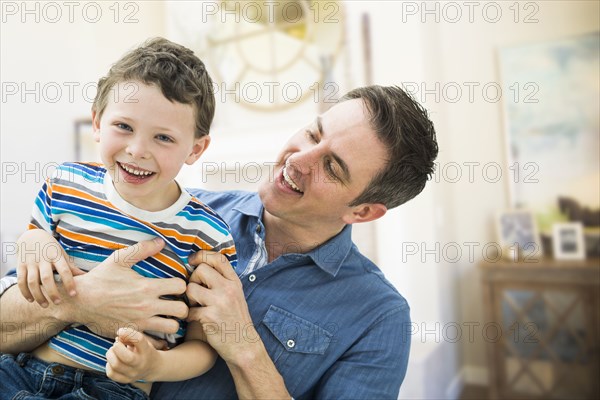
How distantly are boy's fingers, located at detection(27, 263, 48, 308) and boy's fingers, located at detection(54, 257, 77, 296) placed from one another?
0.03 metres

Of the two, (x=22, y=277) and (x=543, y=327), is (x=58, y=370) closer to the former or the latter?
(x=22, y=277)

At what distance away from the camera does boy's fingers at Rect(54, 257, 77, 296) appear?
88 cm

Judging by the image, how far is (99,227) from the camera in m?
0.92

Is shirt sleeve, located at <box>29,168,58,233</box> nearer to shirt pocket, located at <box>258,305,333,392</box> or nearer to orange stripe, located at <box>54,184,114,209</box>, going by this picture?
orange stripe, located at <box>54,184,114,209</box>

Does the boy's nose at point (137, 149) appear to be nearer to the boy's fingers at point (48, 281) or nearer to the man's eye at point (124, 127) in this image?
the man's eye at point (124, 127)

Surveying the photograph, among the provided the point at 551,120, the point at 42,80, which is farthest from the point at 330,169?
the point at 551,120

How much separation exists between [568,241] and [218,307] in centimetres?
245

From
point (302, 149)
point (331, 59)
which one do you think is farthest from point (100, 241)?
point (331, 59)

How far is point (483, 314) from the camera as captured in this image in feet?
9.96

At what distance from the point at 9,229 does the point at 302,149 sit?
3.82ft

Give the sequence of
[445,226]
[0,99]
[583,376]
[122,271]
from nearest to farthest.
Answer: [122,271] < [0,99] < [583,376] < [445,226]

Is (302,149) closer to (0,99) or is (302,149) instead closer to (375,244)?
(0,99)

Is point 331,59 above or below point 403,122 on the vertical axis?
above

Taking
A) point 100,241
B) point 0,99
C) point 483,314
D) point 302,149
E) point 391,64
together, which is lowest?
point 483,314
